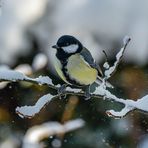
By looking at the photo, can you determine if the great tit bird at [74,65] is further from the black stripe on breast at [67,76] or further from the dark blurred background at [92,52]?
the dark blurred background at [92,52]

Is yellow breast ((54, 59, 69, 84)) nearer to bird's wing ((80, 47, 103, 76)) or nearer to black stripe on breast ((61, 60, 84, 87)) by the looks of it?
black stripe on breast ((61, 60, 84, 87))

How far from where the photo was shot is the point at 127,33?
5066 millimetres

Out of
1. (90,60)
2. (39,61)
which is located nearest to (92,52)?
(39,61)

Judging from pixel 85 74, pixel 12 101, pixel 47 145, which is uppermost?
pixel 85 74

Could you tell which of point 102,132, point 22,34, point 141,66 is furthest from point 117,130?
point 22,34

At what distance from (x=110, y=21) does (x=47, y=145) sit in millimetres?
940

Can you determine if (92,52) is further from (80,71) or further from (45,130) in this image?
(80,71)

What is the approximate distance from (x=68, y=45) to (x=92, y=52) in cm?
202

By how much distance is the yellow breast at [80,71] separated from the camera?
2637 millimetres

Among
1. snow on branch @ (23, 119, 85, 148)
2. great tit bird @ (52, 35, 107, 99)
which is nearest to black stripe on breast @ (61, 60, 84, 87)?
great tit bird @ (52, 35, 107, 99)

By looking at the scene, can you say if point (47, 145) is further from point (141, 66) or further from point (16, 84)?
point (141, 66)

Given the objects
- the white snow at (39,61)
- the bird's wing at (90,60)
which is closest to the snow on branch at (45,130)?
the white snow at (39,61)

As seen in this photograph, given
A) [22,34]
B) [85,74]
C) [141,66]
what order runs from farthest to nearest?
[22,34], [141,66], [85,74]

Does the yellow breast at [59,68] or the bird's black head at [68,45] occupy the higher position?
the bird's black head at [68,45]
